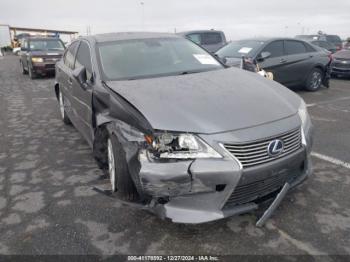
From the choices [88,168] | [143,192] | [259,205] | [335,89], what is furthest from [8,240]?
[335,89]

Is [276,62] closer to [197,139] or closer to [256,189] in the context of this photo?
[256,189]

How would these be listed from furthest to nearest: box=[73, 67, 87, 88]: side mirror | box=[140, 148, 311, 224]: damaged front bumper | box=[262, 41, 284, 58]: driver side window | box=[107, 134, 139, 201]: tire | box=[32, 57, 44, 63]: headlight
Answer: box=[32, 57, 44, 63]: headlight < box=[262, 41, 284, 58]: driver side window < box=[73, 67, 87, 88]: side mirror < box=[107, 134, 139, 201]: tire < box=[140, 148, 311, 224]: damaged front bumper

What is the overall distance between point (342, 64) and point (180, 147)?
11.3 meters

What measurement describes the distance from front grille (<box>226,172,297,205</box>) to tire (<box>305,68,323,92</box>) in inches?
269

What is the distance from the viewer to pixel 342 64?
1173cm

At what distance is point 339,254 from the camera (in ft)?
7.75

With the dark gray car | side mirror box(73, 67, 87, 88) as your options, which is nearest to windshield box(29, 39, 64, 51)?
side mirror box(73, 67, 87, 88)

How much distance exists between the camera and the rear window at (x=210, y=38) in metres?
14.2

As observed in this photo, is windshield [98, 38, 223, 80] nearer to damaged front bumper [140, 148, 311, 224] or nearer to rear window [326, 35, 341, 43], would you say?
damaged front bumper [140, 148, 311, 224]

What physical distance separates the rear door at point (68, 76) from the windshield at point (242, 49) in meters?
4.28

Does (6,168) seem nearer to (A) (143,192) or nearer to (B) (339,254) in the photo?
(A) (143,192)

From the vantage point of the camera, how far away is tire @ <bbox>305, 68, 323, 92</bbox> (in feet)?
28.9

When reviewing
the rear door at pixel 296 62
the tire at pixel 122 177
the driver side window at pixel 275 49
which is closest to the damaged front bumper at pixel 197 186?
the tire at pixel 122 177

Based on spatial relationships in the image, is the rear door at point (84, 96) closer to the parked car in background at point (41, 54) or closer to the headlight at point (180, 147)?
the headlight at point (180, 147)
